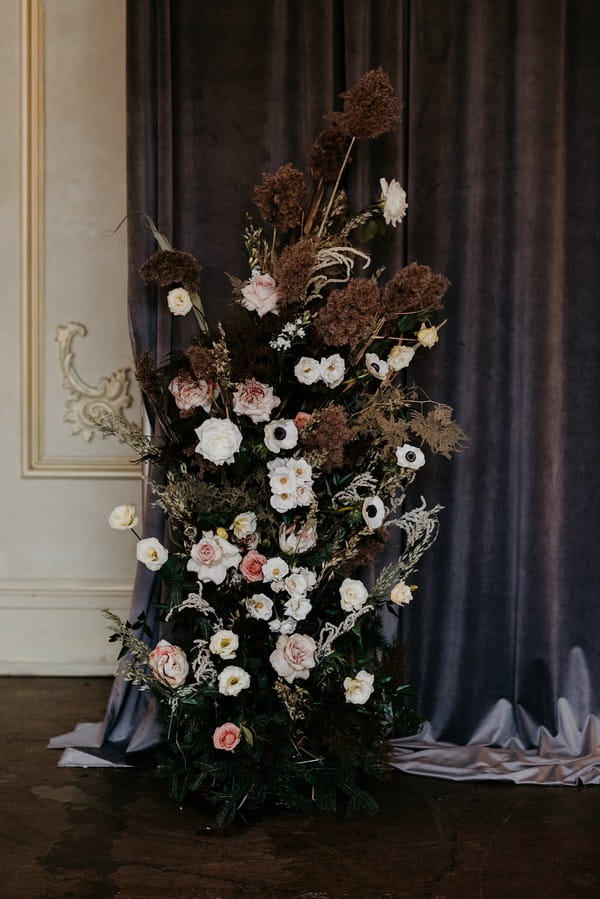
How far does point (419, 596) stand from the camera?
115 inches

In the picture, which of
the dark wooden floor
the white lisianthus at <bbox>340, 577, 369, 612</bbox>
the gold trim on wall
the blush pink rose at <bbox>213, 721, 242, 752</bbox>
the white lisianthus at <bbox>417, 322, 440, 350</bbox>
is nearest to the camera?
the dark wooden floor

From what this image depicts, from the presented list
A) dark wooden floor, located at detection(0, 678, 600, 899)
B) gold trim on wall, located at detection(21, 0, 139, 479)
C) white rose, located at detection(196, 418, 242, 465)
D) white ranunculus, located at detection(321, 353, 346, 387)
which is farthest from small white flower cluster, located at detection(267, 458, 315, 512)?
gold trim on wall, located at detection(21, 0, 139, 479)

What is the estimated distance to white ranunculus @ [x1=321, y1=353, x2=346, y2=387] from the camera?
2412 mm

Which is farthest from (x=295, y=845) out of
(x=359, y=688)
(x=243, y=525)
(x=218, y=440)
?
(x=218, y=440)

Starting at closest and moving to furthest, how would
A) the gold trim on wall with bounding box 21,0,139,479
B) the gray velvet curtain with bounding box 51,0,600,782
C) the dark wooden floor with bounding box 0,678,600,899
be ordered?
the dark wooden floor with bounding box 0,678,600,899, the gray velvet curtain with bounding box 51,0,600,782, the gold trim on wall with bounding box 21,0,139,479

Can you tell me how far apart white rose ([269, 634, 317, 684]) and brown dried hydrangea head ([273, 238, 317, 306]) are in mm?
887

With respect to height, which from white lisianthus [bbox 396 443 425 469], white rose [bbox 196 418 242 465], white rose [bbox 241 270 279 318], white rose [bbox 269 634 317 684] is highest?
white rose [bbox 241 270 279 318]

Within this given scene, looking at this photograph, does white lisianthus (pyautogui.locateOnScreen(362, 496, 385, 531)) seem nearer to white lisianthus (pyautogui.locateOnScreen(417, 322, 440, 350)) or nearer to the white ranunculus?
the white ranunculus

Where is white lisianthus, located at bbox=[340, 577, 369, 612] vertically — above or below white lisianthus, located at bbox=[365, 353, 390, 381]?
below

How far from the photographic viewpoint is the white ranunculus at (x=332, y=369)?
2.41 m

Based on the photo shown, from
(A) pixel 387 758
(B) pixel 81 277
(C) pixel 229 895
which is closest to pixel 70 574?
(B) pixel 81 277

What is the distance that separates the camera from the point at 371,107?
98.2 inches

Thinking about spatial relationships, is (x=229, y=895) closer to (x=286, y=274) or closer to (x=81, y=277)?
(x=286, y=274)

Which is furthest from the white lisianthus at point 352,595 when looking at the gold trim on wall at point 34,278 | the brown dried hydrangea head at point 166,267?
the gold trim on wall at point 34,278
